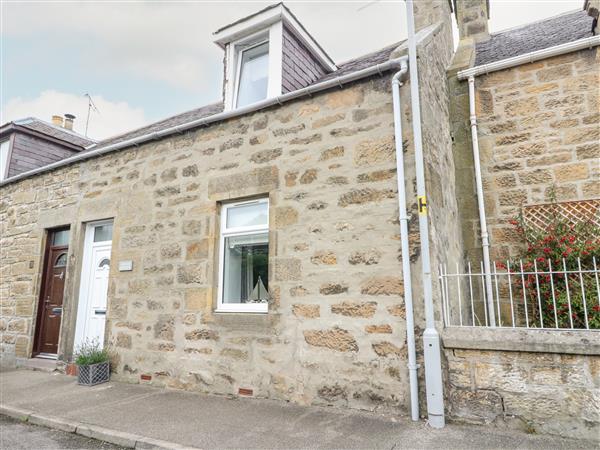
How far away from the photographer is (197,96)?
10078 millimetres

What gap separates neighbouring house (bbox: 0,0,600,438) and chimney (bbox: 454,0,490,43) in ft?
2.22

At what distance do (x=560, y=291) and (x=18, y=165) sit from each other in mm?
11377

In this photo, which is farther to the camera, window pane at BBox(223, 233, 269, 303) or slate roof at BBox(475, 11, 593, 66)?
slate roof at BBox(475, 11, 593, 66)

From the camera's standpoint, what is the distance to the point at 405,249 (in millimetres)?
4023

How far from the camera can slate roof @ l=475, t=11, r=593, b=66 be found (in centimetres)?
622

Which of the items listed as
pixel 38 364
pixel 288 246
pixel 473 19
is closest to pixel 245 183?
pixel 288 246

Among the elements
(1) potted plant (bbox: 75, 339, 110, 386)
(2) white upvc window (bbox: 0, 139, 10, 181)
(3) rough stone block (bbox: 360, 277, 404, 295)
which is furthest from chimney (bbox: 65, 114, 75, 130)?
(3) rough stone block (bbox: 360, 277, 404, 295)

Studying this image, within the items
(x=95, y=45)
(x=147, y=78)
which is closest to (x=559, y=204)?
(x=95, y=45)

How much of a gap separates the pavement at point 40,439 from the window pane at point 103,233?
11.3 feet

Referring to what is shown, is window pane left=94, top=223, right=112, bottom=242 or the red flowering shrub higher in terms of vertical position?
window pane left=94, top=223, right=112, bottom=242

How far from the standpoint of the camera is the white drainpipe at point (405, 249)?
374cm

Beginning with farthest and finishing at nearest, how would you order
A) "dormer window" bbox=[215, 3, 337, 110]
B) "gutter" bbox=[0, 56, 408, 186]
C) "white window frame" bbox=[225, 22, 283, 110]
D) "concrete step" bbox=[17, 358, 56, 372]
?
1. "concrete step" bbox=[17, 358, 56, 372]
2. "dormer window" bbox=[215, 3, 337, 110]
3. "white window frame" bbox=[225, 22, 283, 110]
4. "gutter" bbox=[0, 56, 408, 186]

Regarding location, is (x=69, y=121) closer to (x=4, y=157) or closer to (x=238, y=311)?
(x=4, y=157)

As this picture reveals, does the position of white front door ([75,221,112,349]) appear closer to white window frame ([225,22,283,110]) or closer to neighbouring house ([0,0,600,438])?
neighbouring house ([0,0,600,438])
